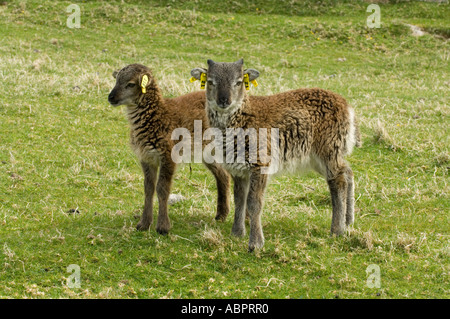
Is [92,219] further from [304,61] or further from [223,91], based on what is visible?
[304,61]

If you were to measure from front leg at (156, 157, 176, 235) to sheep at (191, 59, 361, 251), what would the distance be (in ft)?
2.91

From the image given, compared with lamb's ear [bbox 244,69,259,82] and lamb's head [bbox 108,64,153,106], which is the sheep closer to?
lamb's ear [bbox 244,69,259,82]

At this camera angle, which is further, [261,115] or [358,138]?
[358,138]

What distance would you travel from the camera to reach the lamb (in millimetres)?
8891

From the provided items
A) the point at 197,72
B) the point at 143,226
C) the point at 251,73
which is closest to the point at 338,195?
the point at 251,73

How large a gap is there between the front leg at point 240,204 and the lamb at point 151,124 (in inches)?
38.8

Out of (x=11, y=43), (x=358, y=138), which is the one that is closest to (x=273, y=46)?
(x=11, y=43)

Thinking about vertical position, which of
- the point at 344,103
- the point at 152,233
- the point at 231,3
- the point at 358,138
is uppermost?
the point at 231,3

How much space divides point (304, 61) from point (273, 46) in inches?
102

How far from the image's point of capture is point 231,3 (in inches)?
1218

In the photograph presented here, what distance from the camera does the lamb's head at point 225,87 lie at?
830 cm

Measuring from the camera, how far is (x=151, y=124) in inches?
356

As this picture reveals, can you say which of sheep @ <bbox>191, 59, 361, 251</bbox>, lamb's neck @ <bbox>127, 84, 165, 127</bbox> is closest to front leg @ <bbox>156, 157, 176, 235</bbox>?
lamb's neck @ <bbox>127, 84, 165, 127</bbox>

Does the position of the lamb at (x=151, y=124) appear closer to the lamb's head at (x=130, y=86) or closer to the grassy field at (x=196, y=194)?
the lamb's head at (x=130, y=86)
